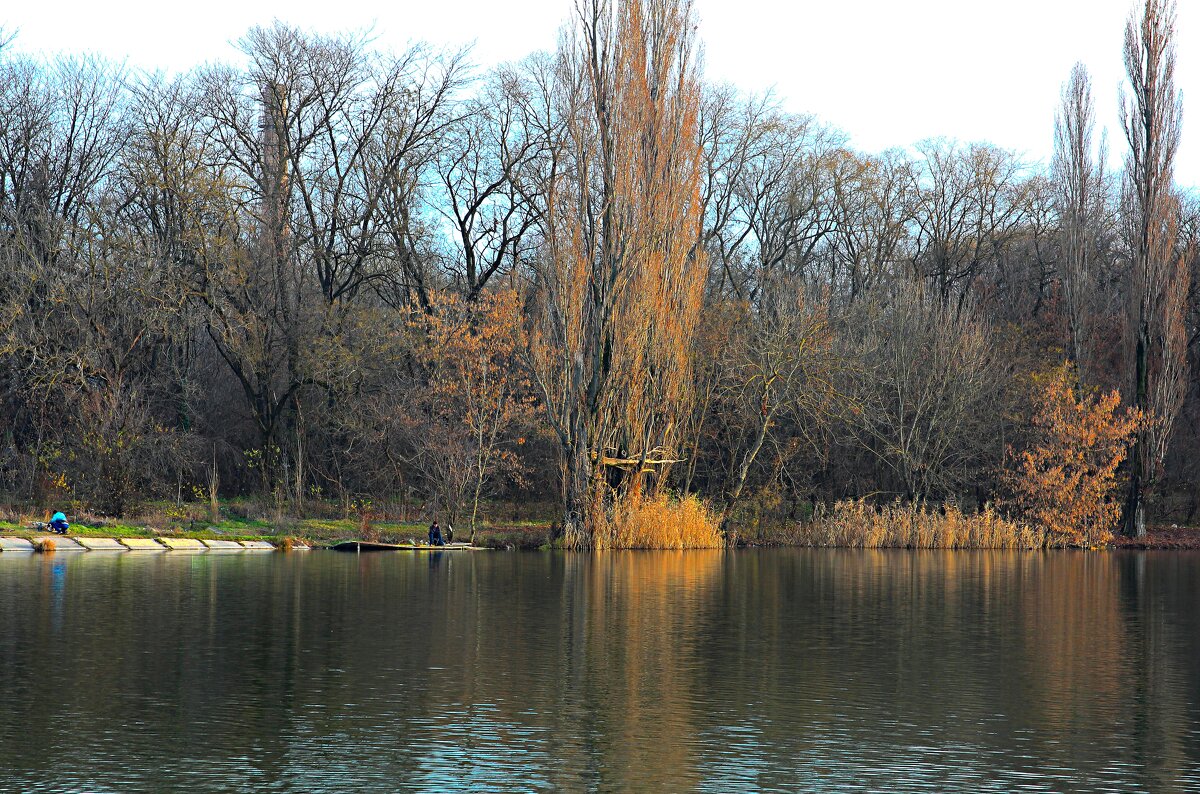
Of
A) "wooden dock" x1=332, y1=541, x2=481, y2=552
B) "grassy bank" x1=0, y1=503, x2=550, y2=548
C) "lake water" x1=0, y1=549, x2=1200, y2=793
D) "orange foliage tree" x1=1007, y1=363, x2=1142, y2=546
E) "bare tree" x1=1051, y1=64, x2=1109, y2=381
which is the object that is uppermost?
"bare tree" x1=1051, y1=64, x2=1109, y2=381

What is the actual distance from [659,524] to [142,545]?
11.9 metres

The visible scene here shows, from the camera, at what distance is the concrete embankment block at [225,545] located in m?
29.5

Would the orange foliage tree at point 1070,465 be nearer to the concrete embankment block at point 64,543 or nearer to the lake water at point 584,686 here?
the lake water at point 584,686

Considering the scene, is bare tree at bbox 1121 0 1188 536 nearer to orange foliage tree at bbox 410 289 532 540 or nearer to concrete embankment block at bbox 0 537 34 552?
orange foliage tree at bbox 410 289 532 540

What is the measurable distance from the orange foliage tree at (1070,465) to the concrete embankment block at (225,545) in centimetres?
2127

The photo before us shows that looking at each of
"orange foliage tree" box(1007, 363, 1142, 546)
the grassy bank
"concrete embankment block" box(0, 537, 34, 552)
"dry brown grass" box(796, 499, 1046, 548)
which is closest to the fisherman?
the grassy bank

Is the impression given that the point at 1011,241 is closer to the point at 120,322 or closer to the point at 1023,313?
the point at 1023,313

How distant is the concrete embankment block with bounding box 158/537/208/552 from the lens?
29094 mm

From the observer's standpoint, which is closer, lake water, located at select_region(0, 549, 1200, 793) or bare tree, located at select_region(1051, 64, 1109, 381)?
lake water, located at select_region(0, 549, 1200, 793)

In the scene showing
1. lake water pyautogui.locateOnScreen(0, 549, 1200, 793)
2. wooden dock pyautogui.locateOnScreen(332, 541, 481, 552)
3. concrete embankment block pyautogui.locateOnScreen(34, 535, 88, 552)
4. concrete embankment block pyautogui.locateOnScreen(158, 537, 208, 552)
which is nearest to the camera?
lake water pyautogui.locateOnScreen(0, 549, 1200, 793)

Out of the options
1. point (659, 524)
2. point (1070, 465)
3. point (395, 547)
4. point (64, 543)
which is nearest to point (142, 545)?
point (64, 543)

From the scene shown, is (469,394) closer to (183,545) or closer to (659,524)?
(659,524)

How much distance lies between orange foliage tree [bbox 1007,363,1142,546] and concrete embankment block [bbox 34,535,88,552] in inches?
971

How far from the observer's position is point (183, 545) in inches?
1149
